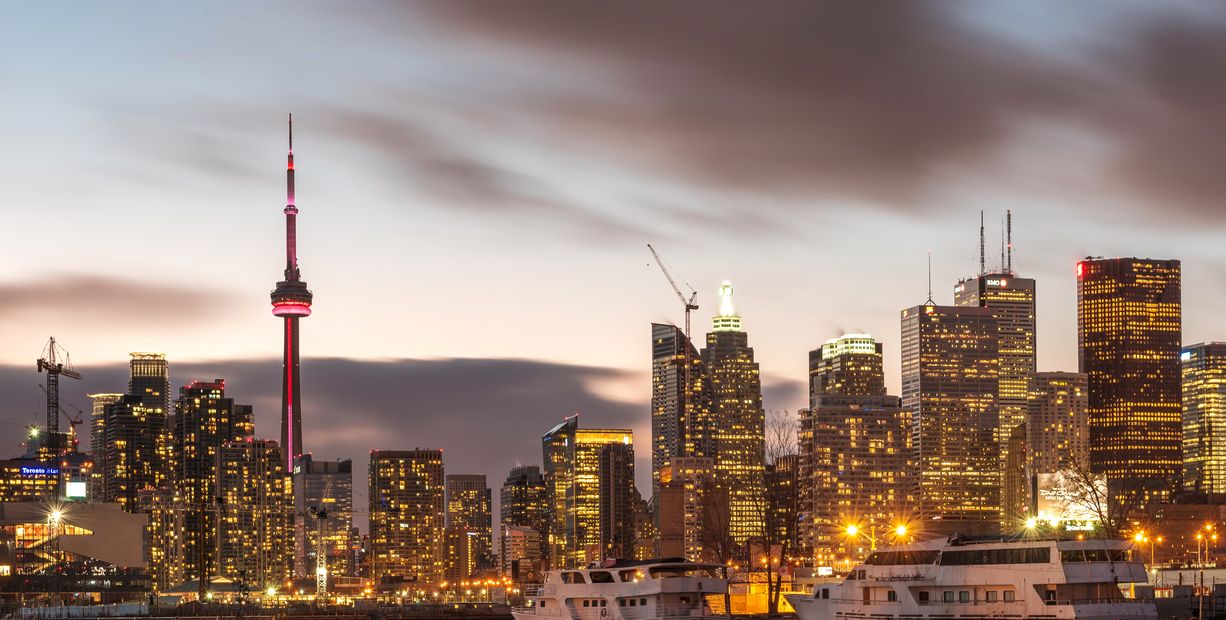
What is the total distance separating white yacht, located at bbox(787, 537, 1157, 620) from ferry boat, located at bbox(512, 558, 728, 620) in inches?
383

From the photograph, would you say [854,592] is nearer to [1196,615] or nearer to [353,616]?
[1196,615]

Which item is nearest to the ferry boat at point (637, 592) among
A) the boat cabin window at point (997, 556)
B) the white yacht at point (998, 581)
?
the white yacht at point (998, 581)

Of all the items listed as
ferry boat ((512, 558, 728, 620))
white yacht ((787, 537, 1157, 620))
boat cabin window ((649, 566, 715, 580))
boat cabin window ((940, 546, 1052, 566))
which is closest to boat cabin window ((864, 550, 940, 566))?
white yacht ((787, 537, 1157, 620))

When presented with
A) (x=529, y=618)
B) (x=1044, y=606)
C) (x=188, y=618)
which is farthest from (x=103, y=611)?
(x=1044, y=606)

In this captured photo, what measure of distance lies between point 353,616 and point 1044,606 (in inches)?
4197

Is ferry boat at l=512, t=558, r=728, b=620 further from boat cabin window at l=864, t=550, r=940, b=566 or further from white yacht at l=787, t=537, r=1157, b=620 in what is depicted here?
boat cabin window at l=864, t=550, r=940, b=566

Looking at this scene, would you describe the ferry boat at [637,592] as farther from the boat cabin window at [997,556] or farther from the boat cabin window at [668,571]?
the boat cabin window at [997,556]

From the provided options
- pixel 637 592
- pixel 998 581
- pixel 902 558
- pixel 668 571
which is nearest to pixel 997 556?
pixel 998 581

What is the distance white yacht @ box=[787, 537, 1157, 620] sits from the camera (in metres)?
91.4

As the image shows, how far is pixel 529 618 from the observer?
113688 mm

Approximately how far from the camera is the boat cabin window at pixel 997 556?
92.2 m

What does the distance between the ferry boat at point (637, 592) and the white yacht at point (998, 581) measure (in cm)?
972

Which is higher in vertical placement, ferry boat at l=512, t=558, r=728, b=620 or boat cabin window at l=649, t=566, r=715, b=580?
boat cabin window at l=649, t=566, r=715, b=580

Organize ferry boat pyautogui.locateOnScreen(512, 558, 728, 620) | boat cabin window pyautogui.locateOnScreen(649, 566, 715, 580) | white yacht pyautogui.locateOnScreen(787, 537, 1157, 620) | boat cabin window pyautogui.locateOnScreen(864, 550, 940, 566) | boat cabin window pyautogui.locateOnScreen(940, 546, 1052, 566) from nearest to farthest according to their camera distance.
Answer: white yacht pyautogui.locateOnScreen(787, 537, 1157, 620) → boat cabin window pyautogui.locateOnScreen(940, 546, 1052, 566) → boat cabin window pyautogui.locateOnScreen(864, 550, 940, 566) → ferry boat pyautogui.locateOnScreen(512, 558, 728, 620) → boat cabin window pyautogui.locateOnScreen(649, 566, 715, 580)
